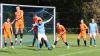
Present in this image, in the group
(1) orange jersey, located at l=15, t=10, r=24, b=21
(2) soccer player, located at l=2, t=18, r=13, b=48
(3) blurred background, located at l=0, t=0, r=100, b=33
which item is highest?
(1) orange jersey, located at l=15, t=10, r=24, b=21

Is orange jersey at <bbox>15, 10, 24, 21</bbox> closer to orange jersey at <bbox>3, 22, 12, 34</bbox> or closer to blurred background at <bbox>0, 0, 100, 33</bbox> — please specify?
orange jersey at <bbox>3, 22, 12, 34</bbox>

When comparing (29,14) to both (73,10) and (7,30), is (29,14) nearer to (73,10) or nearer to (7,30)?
(7,30)

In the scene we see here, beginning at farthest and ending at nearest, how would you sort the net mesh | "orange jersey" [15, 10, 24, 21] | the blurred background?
the blurred background, the net mesh, "orange jersey" [15, 10, 24, 21]

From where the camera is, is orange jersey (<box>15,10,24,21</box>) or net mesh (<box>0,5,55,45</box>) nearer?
orange jersey (<box>15,10,24,21</box>)

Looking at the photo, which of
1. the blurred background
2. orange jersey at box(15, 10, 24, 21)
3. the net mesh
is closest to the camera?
orange jersey at box(15, 10, 24, 21)

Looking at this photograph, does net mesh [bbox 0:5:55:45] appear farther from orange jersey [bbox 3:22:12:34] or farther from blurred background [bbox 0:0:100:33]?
blurred background [bbox 0:0:100:33]

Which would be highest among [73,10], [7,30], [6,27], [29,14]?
[29,14]

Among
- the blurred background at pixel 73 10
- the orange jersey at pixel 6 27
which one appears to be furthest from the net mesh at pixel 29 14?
the blurred background at pixel 73 10

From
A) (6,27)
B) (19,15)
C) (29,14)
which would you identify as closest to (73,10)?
(29,14)

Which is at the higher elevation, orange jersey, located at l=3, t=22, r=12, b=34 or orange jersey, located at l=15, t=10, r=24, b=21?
orange jersey, located at l=15, t=10, r=24, b=21

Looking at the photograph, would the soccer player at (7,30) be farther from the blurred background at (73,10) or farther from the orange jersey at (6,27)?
the blurred background at (73,10)

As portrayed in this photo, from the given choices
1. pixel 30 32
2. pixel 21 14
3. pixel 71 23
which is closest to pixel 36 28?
pixel 21 14

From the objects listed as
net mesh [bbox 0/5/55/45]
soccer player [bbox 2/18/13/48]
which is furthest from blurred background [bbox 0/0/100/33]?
soccer player [bbox 2/18/13/48]

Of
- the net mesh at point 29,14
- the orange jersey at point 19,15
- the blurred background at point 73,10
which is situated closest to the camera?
the orange jersey at point 19,15
